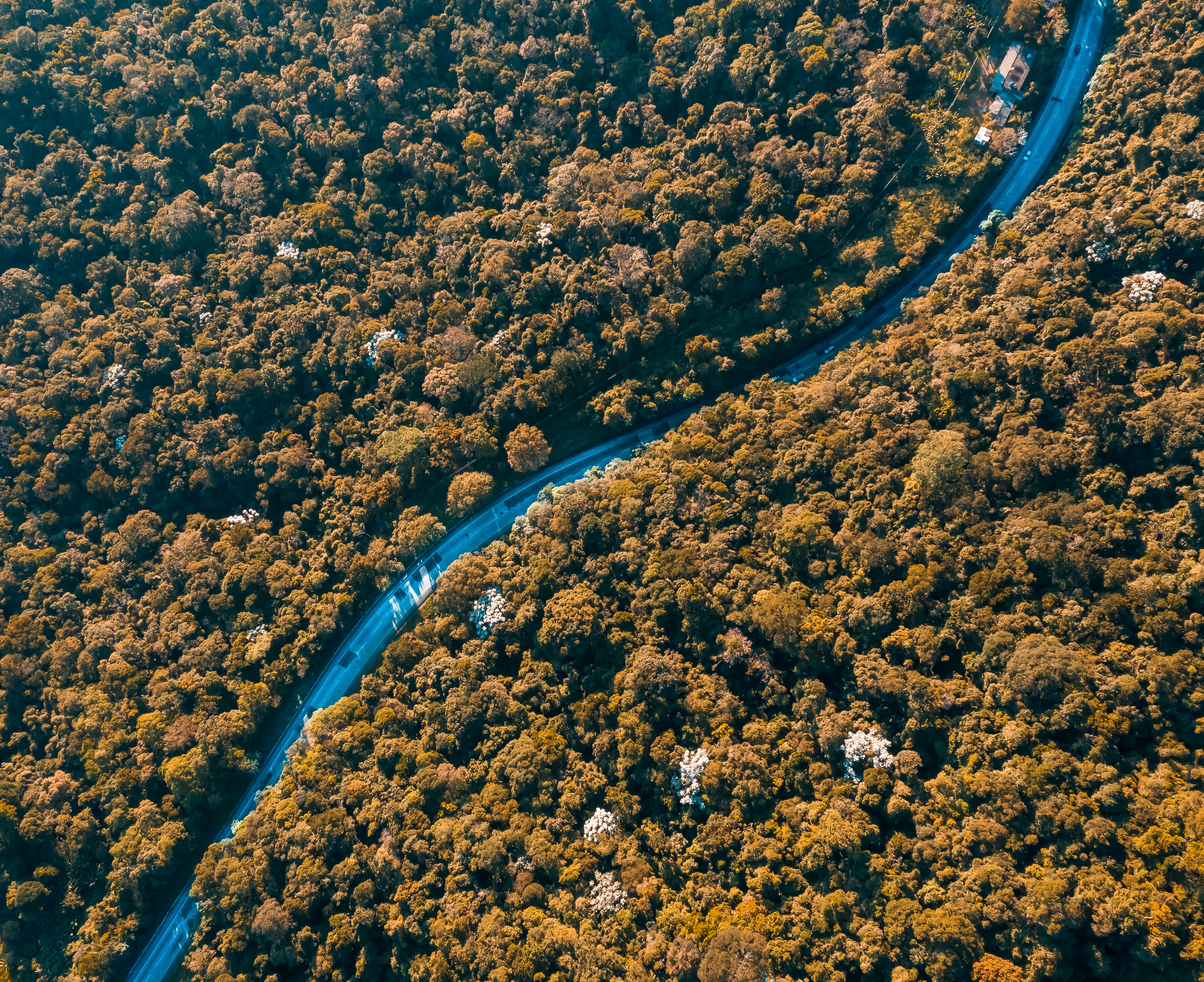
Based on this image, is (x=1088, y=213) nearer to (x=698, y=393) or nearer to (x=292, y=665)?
(x=698, y=393)

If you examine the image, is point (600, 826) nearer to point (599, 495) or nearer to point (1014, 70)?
point (599, 495)

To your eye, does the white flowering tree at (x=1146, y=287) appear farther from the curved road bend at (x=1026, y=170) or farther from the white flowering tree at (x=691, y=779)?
the white flowering tree at (x=691, y=779)

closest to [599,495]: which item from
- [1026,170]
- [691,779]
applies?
[691,779]

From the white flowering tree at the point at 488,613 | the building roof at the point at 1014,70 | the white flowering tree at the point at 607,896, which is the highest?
the building roof at the point at 1014,70

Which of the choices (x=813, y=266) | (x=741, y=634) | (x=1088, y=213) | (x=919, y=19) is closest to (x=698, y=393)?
(x=813, y=266)

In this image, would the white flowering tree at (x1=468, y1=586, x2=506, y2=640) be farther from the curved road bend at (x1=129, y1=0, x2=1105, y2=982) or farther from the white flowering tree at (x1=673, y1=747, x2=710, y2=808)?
the white flowering tree at (x1=673, y1=747, x2=710, y2=808)

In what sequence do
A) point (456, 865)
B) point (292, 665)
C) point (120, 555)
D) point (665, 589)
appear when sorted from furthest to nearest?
point (120, 555), point (292, 665), point (665, 589), point (456, 865)

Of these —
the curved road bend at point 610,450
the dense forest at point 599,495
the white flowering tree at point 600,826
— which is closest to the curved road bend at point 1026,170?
the curved road bend at point 610,450

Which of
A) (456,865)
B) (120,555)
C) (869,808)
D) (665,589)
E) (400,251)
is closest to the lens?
(869,808)
